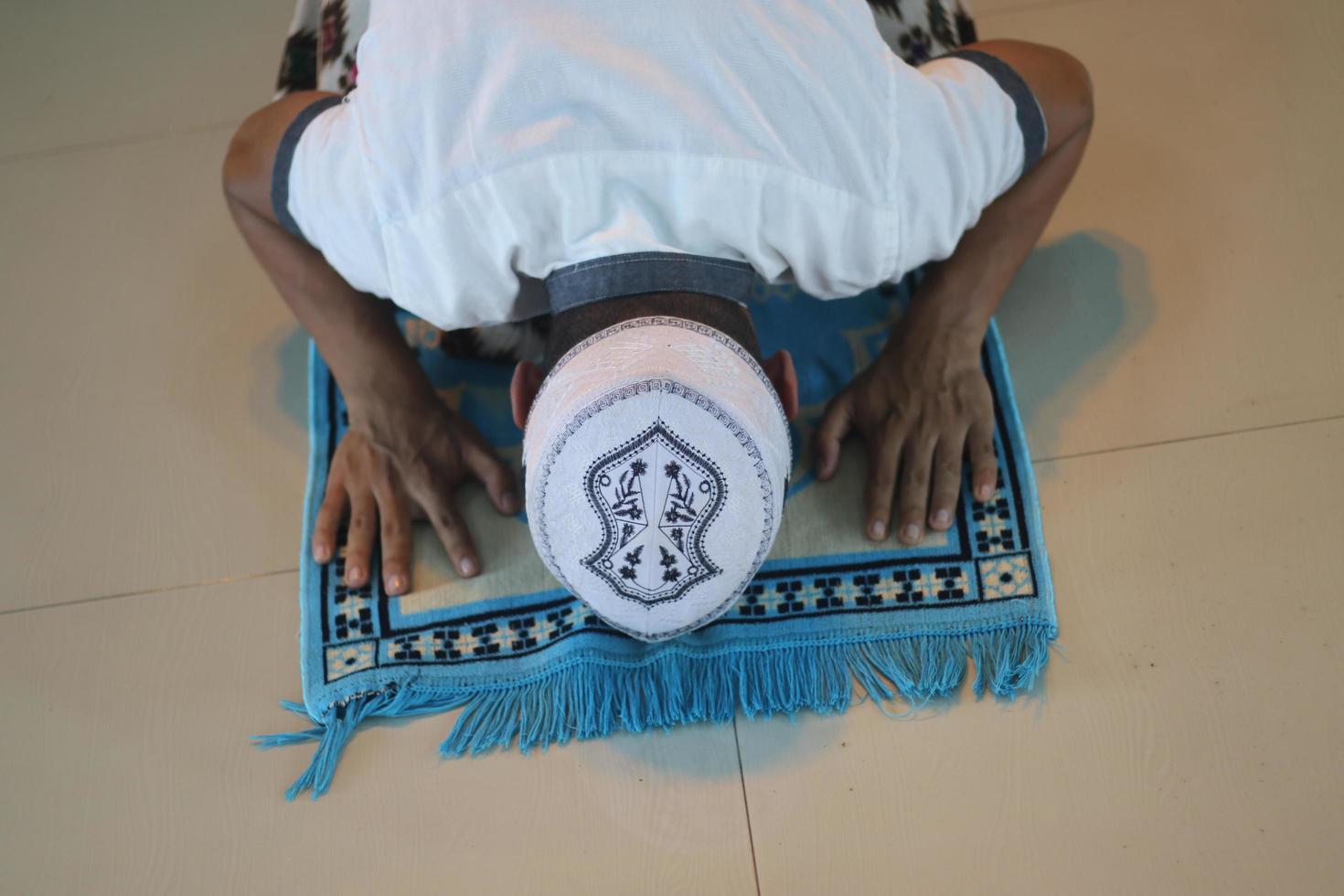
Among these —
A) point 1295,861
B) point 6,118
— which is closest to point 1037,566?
point 1295,861

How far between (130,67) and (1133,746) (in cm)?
178

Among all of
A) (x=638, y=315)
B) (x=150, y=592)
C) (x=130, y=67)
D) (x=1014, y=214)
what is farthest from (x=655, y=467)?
(x=130, y=67)

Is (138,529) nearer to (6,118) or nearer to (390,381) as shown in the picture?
(390,381)

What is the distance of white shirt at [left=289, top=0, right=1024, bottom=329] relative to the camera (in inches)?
36.2

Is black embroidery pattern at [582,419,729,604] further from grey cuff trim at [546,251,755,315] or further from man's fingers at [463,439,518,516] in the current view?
man's fingers at [463,439,518,516]

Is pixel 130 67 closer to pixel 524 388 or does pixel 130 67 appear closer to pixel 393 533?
pixel 393 533

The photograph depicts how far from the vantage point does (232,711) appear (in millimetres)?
1232

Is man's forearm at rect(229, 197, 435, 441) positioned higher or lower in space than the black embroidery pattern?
higher

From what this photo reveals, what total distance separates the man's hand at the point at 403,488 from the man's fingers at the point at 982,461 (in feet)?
1.70

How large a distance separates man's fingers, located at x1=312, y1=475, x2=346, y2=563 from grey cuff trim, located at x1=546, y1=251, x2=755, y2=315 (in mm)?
460

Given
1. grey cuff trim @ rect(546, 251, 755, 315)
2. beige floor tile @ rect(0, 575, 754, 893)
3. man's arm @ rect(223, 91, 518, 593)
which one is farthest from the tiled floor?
grey cuff trim @ rect(546, 251, 755, 315)

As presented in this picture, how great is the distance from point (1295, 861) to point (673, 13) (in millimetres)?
944

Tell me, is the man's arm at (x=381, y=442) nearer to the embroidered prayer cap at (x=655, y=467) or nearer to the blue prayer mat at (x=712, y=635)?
the blue prayer mat at (x=712, y=635)

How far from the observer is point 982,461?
129cm
